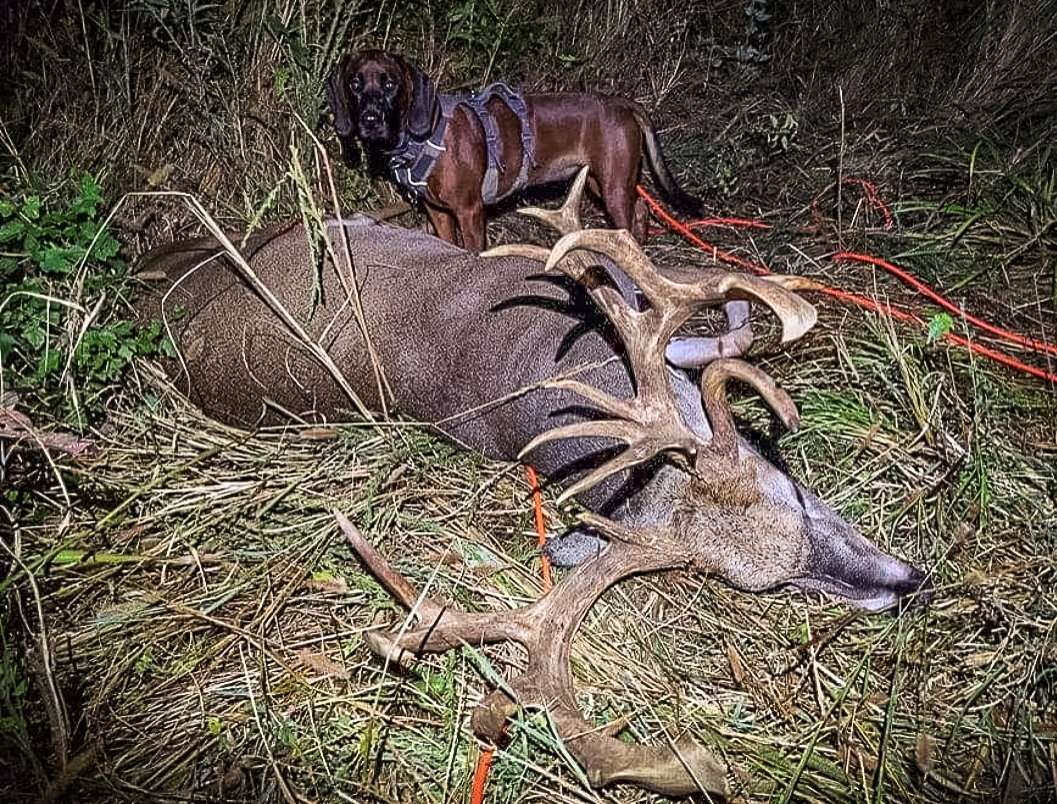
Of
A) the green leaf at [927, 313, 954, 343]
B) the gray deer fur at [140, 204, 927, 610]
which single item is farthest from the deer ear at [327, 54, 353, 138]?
the green leaf at [927, 313, 954, 343]

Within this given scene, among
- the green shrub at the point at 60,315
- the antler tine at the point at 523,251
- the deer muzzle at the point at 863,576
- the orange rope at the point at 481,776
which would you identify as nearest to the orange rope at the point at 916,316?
the deer muzzle at the point at 863,576

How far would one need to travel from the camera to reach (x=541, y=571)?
3.02 m

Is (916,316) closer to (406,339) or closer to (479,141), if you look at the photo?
(406,339)

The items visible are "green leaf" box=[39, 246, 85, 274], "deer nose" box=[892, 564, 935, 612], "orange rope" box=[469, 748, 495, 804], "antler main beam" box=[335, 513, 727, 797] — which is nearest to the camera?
"antler main beam" box=[335, 513, 727, 797]

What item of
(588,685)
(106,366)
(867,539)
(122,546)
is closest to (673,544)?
(588,685)

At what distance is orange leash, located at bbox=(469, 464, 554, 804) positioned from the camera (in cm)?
240

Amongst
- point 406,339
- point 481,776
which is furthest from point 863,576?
point 406,339

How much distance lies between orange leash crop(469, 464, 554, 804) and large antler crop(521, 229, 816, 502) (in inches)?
17.7

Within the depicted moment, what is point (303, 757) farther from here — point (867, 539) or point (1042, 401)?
point (1042, 401)

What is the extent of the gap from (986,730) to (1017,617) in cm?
33

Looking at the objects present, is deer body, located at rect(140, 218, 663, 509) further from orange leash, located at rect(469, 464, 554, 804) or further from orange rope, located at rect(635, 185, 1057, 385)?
orange rope, located at rect(635, 185, 1057, 385)

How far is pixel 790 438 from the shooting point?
3.31m

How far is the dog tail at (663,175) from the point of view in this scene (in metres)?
4.87

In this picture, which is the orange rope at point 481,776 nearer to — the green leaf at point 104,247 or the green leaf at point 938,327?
the green leaf at point 938,327
